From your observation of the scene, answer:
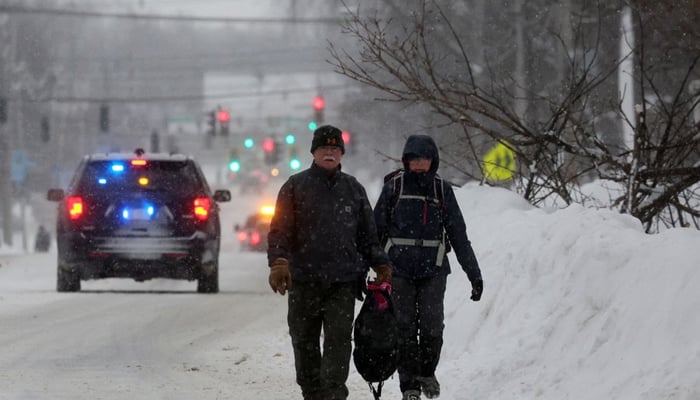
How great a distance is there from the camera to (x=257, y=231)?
47.2 m

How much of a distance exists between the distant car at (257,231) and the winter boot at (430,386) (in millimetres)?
35969

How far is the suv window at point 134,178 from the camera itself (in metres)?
17.5

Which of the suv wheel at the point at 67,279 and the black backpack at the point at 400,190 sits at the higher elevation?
the black backpack at the point at 400,190

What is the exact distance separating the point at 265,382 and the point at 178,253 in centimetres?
737

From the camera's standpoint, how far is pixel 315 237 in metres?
8.12

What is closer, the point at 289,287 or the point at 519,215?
the point at 289,287

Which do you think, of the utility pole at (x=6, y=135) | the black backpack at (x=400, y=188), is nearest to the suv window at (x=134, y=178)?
the black backpack at (x=400, y=188)

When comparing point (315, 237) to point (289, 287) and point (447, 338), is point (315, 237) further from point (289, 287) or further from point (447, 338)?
point (447, 338)

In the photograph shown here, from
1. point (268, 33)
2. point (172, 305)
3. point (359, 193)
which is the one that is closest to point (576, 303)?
point (359, 193)

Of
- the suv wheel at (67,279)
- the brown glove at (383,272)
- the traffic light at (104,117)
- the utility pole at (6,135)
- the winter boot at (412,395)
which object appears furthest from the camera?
the utility pole at (6,135)

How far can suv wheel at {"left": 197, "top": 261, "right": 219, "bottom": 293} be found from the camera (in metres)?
18.4

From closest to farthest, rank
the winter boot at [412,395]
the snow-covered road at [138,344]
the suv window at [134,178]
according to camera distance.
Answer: the winter boot at [412,395] < the snow-covered road at [138,344] < the suv window at [134,178]

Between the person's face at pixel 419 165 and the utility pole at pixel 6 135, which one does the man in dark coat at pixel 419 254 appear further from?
the utility pole at pixel 6 135

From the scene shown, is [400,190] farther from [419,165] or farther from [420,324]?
[420,324]
